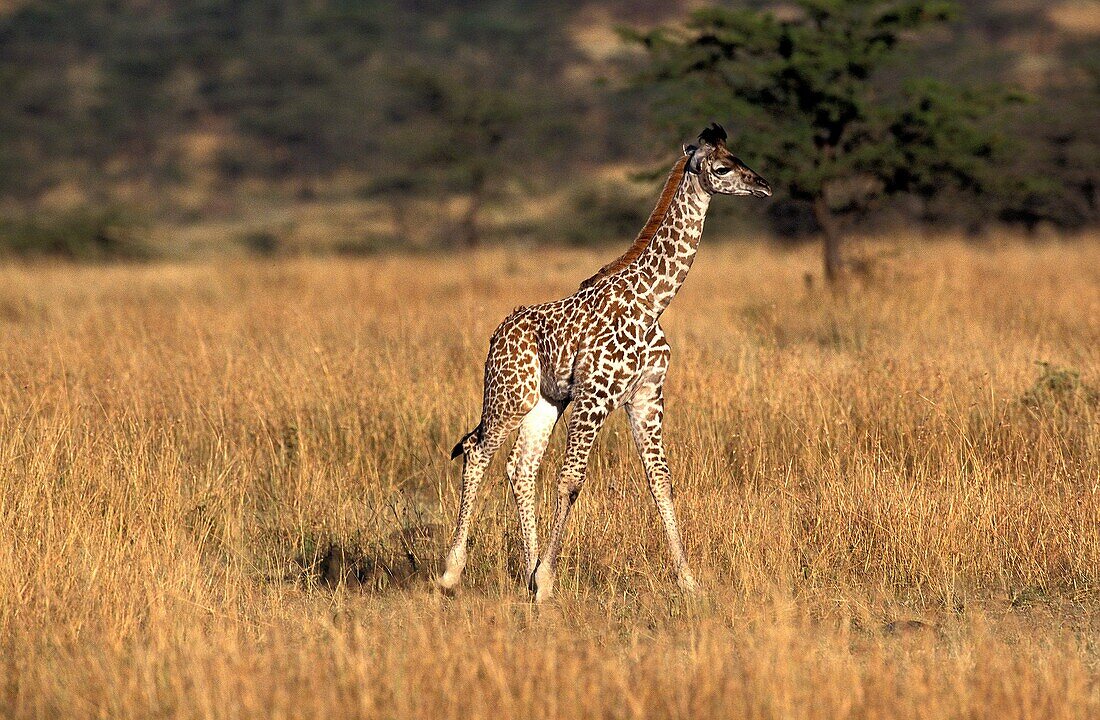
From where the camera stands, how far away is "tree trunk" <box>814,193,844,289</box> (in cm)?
1600

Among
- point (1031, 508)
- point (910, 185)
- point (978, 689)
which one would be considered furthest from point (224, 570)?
point (910, 185)

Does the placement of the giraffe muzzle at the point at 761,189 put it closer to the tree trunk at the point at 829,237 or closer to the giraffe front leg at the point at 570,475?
the giraffe front leg at the point at 570,475

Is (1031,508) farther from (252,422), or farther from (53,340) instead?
(53,340)

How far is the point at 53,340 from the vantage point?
427 inches

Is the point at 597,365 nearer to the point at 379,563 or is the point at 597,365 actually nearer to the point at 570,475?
the point at 570,475

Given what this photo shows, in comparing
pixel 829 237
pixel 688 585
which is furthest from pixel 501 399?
pixel 829 237

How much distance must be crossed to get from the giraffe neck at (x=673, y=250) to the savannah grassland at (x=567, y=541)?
1.26 meters

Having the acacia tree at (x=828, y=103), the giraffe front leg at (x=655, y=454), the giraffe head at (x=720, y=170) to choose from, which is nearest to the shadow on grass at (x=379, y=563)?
the giraffe front leg at (x=655, y=454)

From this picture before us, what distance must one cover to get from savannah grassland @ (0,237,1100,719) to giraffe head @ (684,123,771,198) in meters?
1.63

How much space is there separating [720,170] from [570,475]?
1.46 m

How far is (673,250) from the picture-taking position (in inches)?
226

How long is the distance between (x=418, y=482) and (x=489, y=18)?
65340 mm

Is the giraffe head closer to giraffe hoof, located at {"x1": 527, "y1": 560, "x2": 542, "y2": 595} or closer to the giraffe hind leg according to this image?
the giraffe hind leg

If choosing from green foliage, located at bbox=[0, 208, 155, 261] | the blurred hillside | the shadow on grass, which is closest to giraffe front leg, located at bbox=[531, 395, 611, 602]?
the shadow on grass
